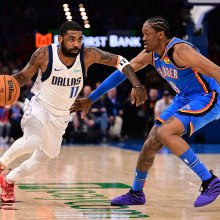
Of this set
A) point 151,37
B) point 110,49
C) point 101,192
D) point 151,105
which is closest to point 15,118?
point 151,105

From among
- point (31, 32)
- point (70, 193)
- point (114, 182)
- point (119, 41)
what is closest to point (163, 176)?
point (114, 182)

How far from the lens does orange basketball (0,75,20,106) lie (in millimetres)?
4406

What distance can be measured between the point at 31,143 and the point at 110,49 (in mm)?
11731

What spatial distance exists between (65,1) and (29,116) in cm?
1334

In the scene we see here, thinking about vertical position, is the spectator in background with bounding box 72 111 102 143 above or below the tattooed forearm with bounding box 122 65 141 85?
below

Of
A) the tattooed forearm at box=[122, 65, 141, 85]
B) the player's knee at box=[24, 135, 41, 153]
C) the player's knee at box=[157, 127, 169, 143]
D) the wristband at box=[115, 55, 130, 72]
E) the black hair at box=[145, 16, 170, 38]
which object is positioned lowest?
the player's knee at box=[24, 135, 41, 153]

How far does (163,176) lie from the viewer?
6.52 metres

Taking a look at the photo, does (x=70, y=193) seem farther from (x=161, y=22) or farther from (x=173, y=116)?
(x=161, y=22)

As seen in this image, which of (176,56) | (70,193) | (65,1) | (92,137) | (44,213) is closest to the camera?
(44,213)

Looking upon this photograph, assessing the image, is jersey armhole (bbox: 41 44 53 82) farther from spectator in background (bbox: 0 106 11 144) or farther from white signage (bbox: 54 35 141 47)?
white signage (bbox: 54 35 141 47)

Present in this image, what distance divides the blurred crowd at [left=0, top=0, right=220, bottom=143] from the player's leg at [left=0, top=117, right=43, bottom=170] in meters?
7.81

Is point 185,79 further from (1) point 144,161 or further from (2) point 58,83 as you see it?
(2) point 58,83

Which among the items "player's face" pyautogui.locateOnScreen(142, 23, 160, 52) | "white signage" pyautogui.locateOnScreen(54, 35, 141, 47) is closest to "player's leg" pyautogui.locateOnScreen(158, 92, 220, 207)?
"player's face" pyautogui.locateOnScreen(142, 23, 160, 52)

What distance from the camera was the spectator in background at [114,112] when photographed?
1300 cm
